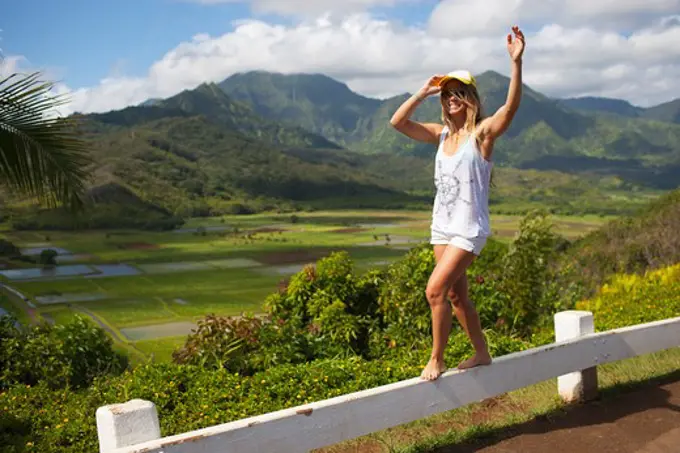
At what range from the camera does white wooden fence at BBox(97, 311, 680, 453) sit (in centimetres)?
317

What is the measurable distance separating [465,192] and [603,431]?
1939 mm

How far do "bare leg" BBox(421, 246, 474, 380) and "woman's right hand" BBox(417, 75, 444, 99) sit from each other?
3.28ft

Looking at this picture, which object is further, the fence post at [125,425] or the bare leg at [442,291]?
the bare leg at [442,291]

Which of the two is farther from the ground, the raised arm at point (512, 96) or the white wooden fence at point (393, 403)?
the raised arm at point (512, 96)

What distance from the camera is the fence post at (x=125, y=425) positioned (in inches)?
122

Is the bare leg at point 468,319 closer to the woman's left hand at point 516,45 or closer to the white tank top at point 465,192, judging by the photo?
the white tank top at point 465,192

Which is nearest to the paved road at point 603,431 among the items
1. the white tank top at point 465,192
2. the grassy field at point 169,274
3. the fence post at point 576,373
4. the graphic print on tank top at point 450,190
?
the fence post at point 576,373

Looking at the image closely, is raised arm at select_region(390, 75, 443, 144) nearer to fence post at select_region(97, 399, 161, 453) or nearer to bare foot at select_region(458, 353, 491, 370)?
bare foot at select_region(458, 353, 491, 370)

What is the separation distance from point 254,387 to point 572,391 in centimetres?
239

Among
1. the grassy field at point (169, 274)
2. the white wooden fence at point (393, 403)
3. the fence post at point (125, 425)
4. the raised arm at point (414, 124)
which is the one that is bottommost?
the grassy field at point (169, 274)

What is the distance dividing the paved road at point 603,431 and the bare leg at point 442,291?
0.57 metres

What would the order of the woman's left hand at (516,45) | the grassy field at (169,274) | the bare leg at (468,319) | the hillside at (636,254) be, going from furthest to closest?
1. the grassy field at (169,274)
2. the hillside at (636,254)
3. the bare leg at (468,319)
4. the woman's left hand at (516,45)

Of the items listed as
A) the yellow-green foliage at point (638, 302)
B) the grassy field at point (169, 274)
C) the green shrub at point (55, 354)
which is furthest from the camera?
the grassy field at point (169, 274)

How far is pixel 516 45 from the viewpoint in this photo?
4055 millimetres
